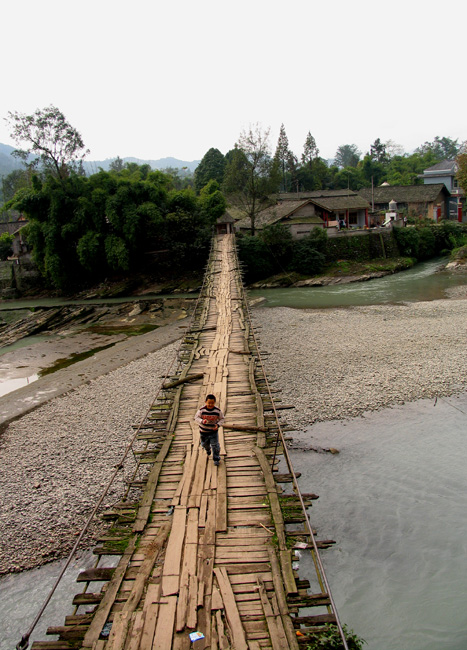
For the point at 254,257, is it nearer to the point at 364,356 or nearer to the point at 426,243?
the point at 426,243

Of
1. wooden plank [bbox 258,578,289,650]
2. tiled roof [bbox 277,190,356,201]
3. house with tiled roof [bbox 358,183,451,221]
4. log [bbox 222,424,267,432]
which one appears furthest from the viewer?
tiled roof [bbox 277,190,356,201]

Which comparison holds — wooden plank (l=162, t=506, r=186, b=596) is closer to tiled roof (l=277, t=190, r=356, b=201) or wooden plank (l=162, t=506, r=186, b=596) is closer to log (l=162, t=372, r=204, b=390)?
log (l=162, t=372, r=204, b=390)

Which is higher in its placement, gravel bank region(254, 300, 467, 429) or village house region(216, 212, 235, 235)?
village house region(216, 212, 235, 235)

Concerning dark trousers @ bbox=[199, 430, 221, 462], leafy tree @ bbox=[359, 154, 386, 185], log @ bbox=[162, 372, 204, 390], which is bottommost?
dark trousers @ bbox=[199, 430, 221, 462]

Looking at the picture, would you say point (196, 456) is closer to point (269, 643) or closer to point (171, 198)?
point (269, 643)

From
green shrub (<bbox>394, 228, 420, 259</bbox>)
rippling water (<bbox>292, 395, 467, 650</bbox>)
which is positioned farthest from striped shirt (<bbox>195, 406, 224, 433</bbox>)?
green shrub (<bbox>394, 228, 420, 259</bbox>)

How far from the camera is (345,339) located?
59.1 feet

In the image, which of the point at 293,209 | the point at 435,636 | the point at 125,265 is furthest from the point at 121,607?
the point at 293,209

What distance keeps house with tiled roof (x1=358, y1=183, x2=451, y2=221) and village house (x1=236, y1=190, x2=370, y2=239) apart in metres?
4.86

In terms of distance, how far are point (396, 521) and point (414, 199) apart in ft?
134

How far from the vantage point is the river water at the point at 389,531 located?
6.38 metres

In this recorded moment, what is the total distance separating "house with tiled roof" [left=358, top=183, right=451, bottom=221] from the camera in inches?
1692

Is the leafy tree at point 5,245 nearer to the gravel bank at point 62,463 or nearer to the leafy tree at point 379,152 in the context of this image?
the gravel bank at point 62,463

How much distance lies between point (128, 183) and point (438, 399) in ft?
83.7
